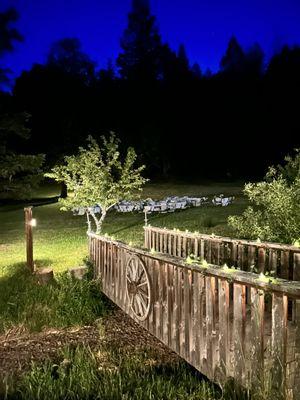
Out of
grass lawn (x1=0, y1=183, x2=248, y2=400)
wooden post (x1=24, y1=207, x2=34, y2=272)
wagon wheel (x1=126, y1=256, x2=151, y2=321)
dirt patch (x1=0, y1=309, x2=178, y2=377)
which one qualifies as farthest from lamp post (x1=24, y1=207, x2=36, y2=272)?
wagon wheel (x1=126, y1=256, x2=151, y2=321)

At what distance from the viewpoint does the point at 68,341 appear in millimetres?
6523

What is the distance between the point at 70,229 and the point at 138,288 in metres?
11.2

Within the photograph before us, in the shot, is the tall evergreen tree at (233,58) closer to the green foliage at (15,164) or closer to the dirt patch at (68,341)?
the green foliage at (15,164)

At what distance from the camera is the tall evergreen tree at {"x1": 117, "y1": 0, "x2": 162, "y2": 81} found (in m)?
51.9

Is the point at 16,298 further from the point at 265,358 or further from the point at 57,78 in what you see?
the point at 57,78

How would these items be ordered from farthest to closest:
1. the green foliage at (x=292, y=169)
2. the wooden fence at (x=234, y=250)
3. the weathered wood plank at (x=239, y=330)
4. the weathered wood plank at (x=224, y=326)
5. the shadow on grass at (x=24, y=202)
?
the shadow on grass at (x=24, y=202), the green foliage at (x=292, y=169), the wooden fence at (x=234, y=250), the weathered wood plank at (x=224, y=326), the weathered wood plank at (x=239, y=330)

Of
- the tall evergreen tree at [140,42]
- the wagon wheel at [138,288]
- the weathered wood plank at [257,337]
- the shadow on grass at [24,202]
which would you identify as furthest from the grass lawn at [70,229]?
the tall evergreen tree at [140,42]

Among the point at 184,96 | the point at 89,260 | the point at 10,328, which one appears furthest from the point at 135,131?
the point at 10,328

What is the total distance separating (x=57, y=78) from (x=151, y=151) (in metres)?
9.15

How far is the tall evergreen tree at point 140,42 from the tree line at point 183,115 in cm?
626

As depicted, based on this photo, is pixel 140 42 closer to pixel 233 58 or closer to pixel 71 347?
pixel 233 58

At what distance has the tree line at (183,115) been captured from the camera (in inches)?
1329

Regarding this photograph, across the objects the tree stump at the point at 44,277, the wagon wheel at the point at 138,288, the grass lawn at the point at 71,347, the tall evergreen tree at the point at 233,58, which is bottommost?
the grass lawn at the point at 71,347

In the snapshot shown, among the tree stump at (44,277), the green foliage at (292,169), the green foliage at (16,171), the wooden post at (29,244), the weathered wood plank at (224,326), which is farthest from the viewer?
the green foliage at (16,171)
